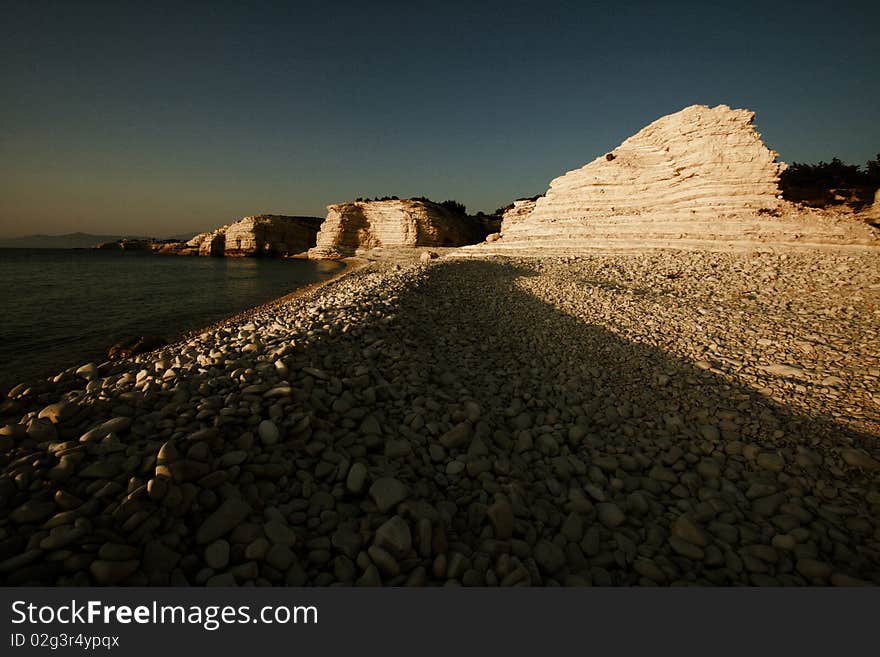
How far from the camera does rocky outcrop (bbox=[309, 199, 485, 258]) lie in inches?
2071

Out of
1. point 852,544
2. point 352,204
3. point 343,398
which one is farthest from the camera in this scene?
point 352,204

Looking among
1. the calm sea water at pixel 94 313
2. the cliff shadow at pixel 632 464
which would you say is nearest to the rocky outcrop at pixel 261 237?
the calm sea water at pixel 94 313

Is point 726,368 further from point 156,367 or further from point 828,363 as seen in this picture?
point 156,367

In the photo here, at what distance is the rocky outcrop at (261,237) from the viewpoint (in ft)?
210

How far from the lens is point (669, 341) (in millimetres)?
6914

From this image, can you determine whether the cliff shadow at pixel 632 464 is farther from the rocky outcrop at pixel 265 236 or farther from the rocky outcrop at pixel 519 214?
the rocky outcrop at pixel 265 236

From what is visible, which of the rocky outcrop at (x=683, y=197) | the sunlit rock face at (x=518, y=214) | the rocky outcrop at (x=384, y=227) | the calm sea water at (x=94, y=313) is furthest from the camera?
the rocky outcrop at (x=384, y=227)

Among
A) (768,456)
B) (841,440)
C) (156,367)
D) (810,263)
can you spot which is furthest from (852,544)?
(810,263)

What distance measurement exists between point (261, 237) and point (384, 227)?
90.5ft

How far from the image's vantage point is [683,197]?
20.7 m

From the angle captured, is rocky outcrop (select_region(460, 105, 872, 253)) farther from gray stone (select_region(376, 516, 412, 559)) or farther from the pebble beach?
gray stone (select_region(376, 516, 412, 559))

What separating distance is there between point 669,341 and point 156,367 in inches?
364

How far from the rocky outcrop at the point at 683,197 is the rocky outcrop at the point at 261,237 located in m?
56.0

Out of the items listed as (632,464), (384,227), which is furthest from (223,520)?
(384,227)
